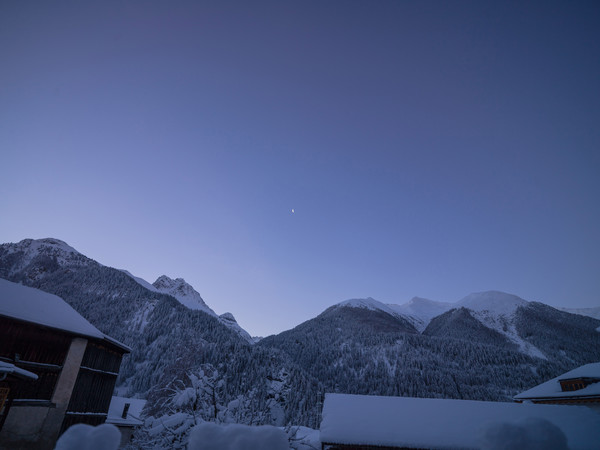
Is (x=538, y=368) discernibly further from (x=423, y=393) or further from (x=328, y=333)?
(x=328, y=333)

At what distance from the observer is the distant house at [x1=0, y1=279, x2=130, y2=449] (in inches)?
787

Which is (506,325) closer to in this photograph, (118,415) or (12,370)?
(118,415)

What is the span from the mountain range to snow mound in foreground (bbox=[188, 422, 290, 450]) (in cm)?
6330

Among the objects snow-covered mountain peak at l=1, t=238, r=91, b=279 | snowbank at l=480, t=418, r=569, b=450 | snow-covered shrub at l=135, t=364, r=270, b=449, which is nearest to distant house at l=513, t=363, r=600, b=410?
snow-covered shrub at l=135, t=364, r=270, b=449

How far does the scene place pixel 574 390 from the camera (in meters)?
29.9

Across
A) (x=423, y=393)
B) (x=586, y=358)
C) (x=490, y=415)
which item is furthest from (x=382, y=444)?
(x=586, y=358)

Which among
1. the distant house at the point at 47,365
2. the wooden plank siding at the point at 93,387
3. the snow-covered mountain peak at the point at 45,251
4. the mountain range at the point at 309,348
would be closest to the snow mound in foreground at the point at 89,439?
the distant house at the point at 47,365

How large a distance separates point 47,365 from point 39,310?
3816 millimetres

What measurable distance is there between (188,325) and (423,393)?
81.4 metres

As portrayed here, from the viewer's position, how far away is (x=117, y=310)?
417ft

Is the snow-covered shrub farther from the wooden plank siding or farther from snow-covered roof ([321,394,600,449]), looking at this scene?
the wooden plank siding

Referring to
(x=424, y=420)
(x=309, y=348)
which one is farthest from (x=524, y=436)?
(x=309, y=348)

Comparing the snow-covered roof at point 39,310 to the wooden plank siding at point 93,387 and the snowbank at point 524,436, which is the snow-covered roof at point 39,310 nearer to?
the wooden plank siding at point 93,387

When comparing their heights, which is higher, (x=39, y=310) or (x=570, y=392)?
(x=39, y=310)
